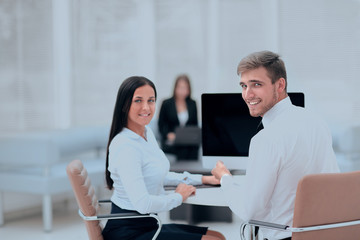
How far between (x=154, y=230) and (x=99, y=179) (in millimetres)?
2926

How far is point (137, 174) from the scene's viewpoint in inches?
94.7

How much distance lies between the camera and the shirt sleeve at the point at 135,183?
2395 millimetres

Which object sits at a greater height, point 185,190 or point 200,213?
point 185,190

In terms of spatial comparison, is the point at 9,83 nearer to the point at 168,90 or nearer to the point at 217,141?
the point at 168,90

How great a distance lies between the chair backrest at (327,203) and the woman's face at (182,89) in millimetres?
4261

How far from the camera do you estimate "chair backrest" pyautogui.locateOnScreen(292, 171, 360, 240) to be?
1922 millimetres

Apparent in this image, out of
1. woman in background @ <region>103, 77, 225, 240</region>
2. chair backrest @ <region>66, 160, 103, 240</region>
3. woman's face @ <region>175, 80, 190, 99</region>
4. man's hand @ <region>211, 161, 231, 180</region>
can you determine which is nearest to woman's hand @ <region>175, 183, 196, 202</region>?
woman in background @ <region>103, 77, 225, 240</region>

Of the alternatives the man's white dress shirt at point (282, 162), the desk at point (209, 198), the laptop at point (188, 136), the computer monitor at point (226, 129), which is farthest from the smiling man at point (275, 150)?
the laptop at point (188, 136)

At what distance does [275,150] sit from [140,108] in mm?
886

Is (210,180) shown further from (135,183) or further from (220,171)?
(135,183)

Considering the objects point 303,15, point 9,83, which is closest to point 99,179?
point 9,83

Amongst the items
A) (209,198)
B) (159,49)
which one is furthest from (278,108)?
(159,49)

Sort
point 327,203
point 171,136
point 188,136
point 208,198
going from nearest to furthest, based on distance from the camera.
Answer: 1. point 327,203
2. point 208,198
3. point 188,136
4. point 171,136

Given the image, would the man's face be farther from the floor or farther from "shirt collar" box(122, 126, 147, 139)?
the floor
